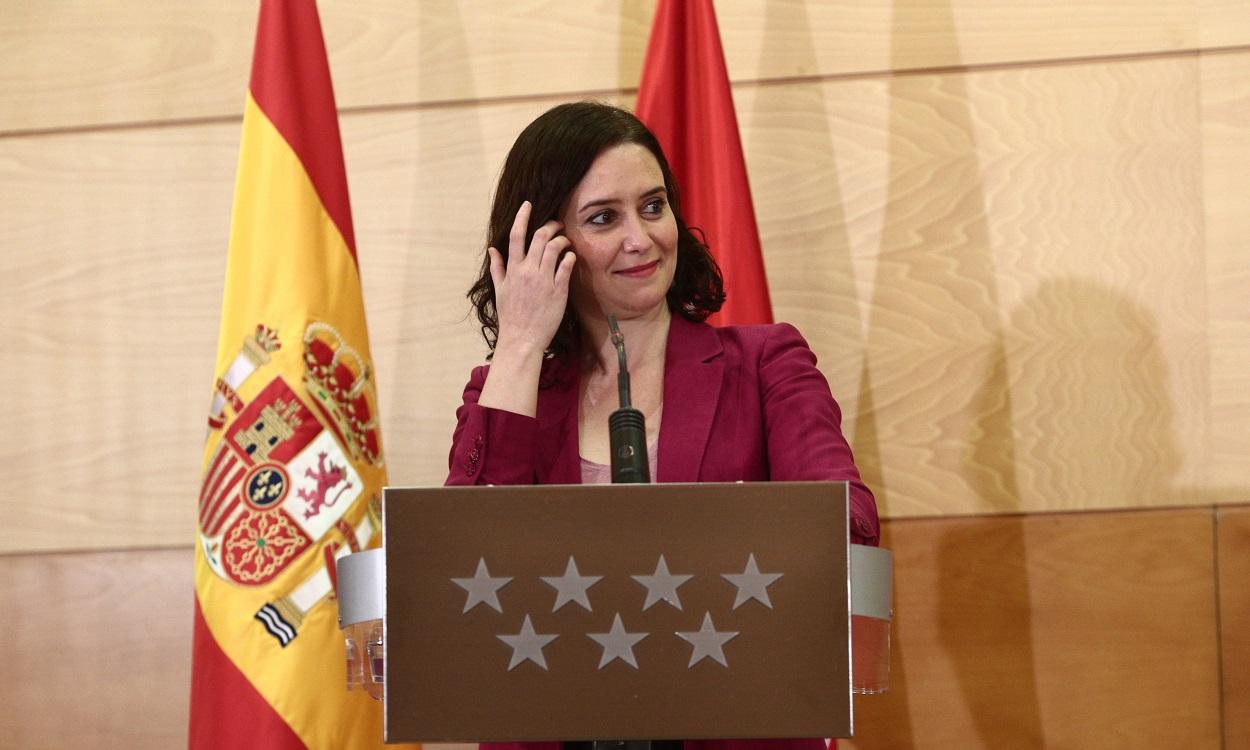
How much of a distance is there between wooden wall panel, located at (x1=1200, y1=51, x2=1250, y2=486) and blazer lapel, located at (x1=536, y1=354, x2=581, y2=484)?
141 cm

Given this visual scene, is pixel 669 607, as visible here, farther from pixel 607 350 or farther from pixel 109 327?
pixel 109 327

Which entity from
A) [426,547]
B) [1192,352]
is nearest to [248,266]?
[426,547]

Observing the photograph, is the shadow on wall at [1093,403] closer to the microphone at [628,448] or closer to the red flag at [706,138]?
the red flag at [706,138]

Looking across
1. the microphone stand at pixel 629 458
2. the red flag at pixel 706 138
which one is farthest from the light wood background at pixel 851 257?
the microphone stand at pixel 629 458

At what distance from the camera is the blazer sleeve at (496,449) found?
1.47 m

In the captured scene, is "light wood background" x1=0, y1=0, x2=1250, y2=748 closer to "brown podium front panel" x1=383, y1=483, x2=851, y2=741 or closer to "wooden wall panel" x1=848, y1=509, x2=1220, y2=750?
"wooden wall panel" x1=848, y1=509, x2=1220, y2=750

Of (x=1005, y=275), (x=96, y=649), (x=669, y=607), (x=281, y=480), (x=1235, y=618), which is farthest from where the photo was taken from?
(x=96, y=649)

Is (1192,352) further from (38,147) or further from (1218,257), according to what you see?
(38,147)

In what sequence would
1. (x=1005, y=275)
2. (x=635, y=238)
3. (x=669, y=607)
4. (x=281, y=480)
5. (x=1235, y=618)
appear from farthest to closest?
(x=1005, y=275), (x=1235, y=618), (x=281, y=480), (x=635, y=238), (x=669, y=607)

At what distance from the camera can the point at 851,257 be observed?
8.40 feet

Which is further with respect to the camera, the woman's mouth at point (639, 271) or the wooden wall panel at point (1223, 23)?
the wooden wall panel at point (1223, 23)

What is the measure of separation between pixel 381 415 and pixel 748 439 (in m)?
1.28

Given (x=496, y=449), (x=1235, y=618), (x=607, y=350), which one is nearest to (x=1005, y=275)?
(x=1235, y=618)

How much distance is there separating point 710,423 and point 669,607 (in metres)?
0.52
